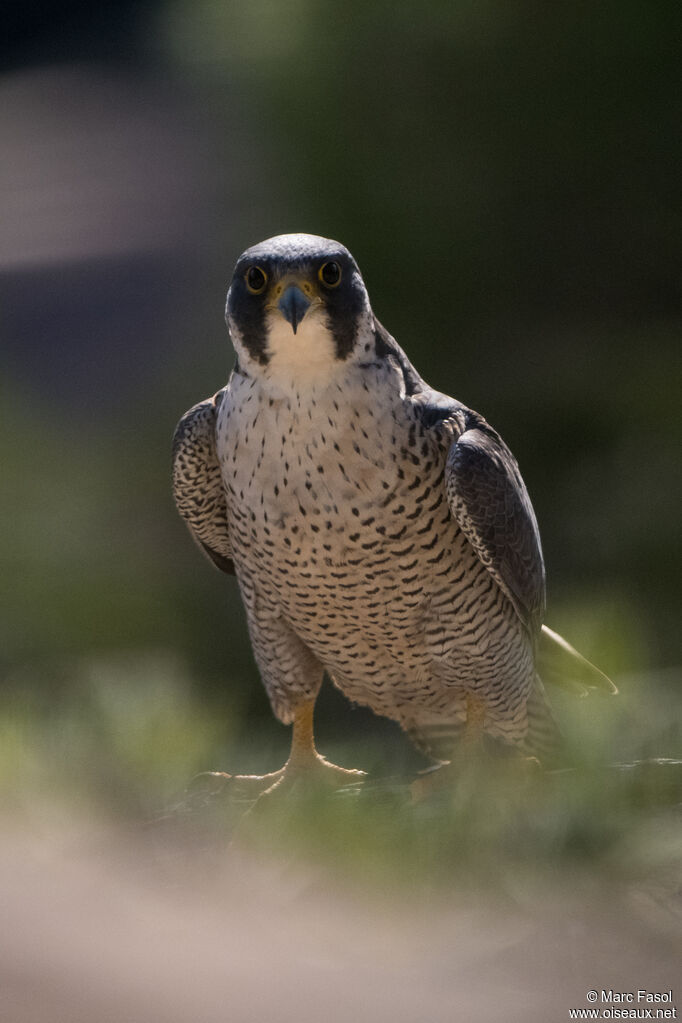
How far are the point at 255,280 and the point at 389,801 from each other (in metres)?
1.08

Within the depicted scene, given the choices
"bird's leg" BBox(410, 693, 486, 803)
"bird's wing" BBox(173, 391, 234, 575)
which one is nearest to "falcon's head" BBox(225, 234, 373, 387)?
"bird's wing" BBox(173, 391, 234, 575)

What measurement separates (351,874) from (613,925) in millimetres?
186

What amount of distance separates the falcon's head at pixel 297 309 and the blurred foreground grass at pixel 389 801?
0.85m

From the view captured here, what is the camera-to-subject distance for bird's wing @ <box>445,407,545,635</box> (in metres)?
2.10

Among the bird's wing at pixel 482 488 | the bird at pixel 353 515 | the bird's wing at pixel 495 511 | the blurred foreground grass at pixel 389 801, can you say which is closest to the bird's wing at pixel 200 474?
the bird at pixel 353 515

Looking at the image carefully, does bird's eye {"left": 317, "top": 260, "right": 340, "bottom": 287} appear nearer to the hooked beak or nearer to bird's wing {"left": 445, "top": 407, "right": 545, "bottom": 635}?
the hooked beak

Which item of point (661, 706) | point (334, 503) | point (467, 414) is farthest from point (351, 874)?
point (467, 414)

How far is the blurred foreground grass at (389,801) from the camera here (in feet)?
2.72

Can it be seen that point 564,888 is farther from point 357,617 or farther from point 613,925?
point 357,617

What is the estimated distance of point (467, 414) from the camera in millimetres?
2252

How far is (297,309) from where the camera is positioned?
1.89m

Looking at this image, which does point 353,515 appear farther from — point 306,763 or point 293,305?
point 306,763
